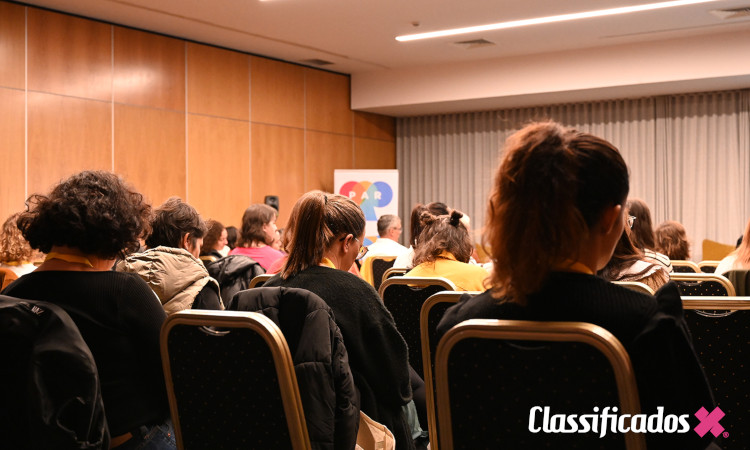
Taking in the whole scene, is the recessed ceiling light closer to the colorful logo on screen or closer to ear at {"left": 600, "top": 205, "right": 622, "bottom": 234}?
the colorful logo on screen

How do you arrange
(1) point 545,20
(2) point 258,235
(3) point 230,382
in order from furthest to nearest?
1. (1) point 545,20
2. (2) point 258,235
3. (3) point 230,382

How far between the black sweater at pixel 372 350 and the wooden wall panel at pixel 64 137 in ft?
19.0

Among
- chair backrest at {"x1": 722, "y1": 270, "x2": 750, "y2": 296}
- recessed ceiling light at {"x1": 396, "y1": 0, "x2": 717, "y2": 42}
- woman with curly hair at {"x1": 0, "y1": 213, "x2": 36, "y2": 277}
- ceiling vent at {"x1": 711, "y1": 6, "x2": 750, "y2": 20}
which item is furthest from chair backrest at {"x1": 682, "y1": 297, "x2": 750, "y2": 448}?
ceiling vent at {"x1": 711, "y1": 6, "x2": 750, "y2": 20}

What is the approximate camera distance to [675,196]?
1028cm

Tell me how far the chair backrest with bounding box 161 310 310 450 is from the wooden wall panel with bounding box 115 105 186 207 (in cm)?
661

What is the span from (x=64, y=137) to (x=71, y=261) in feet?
20.7

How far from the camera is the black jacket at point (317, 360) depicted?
166 centimetres

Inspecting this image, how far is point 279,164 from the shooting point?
33.0 ft

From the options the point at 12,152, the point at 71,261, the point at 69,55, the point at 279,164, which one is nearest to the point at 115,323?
the point at 71,261

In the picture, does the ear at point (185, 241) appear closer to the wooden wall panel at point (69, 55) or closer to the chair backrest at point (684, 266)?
the chair backrest at point (684, 266)

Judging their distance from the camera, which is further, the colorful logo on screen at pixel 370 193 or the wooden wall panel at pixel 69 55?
the colorful logo on screen at pixel 370 193

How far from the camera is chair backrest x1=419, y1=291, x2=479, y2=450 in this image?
2090 millimetres

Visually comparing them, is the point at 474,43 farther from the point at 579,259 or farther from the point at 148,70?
the point at 579,259

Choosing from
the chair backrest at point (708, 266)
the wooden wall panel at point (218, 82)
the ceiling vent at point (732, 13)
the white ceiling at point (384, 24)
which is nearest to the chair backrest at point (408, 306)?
the chair backrest at point (708, 266)
